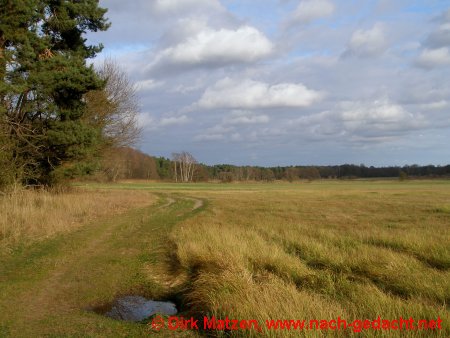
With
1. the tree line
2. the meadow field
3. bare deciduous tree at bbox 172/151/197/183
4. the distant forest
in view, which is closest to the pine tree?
the tree line

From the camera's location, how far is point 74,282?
7723 mm

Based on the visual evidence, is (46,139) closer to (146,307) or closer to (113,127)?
(113,127)

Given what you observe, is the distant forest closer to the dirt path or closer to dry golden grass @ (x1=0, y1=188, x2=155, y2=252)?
dry golden grass @ (x1=0, y1=188, x2=155, y2=252)

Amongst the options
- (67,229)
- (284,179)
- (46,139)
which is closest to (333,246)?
(67,229)

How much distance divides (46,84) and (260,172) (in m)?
164

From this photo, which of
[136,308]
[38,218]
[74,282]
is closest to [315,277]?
[136,308]

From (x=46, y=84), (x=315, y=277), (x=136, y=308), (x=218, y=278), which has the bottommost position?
(x=136, y=308)

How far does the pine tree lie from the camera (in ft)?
57.1

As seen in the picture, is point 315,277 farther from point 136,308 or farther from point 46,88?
point 46,88

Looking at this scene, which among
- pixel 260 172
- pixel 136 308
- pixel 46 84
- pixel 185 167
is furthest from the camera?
pixel 260 172

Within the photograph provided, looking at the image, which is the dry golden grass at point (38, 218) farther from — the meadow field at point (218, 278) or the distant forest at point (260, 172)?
the distant forest at point (260, 172)

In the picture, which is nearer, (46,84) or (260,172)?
(46,84)

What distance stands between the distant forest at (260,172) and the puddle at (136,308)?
4869 inches

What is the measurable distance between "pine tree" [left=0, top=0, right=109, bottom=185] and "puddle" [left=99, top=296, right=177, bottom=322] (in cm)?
1193
